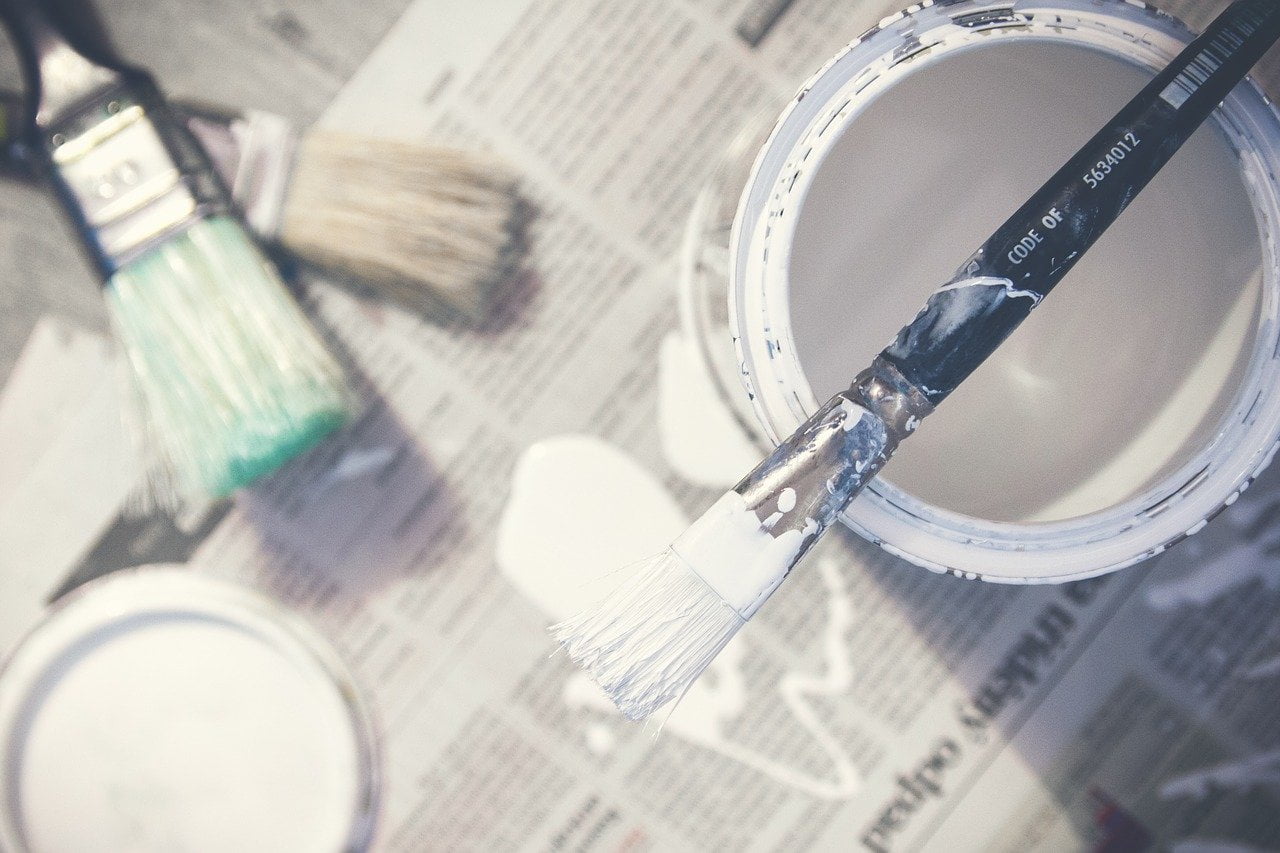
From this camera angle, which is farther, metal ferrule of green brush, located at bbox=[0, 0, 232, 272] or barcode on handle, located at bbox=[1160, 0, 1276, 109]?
metal ferrule of green brush, located at bbox=[0, 0, 232, 272]

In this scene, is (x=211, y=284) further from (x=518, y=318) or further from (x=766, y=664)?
(x=766, y=664)

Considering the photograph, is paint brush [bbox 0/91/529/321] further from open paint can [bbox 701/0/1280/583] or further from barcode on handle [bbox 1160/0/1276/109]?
barcode on handle [bbox 1160/0/1276/109]

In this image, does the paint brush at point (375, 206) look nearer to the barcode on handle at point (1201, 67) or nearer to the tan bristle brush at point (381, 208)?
the tan bristle brush at point (381, 208)

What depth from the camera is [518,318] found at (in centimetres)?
49

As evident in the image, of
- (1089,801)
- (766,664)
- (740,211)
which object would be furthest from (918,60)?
A: (1089,801)

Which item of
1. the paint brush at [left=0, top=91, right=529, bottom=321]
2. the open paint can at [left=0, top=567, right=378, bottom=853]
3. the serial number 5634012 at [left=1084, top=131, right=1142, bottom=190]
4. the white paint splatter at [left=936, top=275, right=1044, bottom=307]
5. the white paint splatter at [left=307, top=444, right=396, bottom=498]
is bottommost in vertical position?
the open paint can at [left=0, top=567, right=378, bottom=853]

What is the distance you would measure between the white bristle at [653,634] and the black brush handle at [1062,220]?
0.36 feet

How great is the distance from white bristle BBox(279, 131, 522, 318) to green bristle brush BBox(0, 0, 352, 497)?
0.04 meters

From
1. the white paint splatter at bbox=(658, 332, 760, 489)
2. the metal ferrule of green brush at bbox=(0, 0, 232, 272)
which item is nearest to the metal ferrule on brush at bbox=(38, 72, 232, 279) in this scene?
the metal ferrule of green brush at bbox=(0, 0, 232, 272)

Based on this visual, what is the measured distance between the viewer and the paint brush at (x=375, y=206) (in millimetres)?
462

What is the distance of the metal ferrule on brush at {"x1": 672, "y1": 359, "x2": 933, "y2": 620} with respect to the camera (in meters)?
0.30

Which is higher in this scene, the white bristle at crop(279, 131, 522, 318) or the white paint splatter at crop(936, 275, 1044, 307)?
the white paint splatter at crop(936, 275, 1044, 307)

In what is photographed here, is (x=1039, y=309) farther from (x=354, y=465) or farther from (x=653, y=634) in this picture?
(x=354, y=465)

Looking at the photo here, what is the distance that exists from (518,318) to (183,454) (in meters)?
0.19
